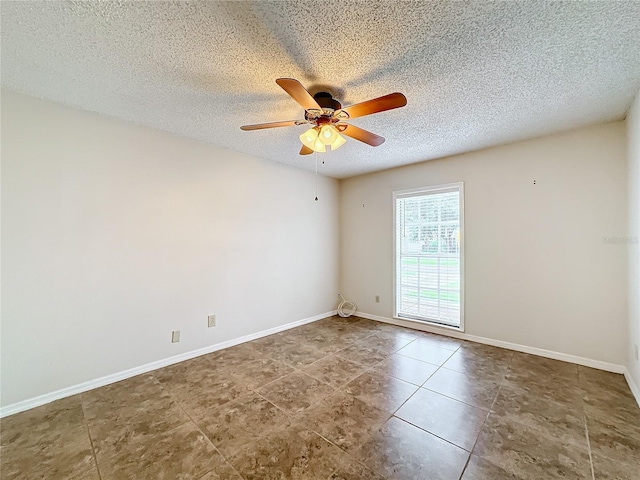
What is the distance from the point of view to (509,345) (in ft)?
10.6

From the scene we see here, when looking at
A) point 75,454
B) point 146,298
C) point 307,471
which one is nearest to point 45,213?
point 146,298

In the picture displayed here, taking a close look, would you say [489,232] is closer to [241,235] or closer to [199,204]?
[241,235]

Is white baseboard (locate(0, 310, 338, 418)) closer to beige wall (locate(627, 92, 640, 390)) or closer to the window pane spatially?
the window pane

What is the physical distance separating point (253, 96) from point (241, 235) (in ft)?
6.04

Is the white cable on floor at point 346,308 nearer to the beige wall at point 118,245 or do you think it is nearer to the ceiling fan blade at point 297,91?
the beige wall at point 118,245

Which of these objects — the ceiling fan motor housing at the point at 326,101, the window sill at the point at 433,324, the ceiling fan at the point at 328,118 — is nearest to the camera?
the ceiling fan at the point at 328,118

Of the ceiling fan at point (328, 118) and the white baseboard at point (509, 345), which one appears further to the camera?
the white baseboard at point (509, 345)

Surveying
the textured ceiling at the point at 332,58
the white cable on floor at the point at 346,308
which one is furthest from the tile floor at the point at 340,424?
the textured ceiling at the point at 332,58

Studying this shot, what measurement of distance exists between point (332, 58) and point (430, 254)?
10.1ft

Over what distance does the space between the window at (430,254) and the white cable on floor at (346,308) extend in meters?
0.82

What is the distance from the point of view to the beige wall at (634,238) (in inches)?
86.1

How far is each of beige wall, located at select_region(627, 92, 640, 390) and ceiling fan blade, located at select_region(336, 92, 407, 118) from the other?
6.99 ft

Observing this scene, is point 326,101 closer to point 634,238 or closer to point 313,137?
point 313,137

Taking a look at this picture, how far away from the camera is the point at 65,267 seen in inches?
90.8
